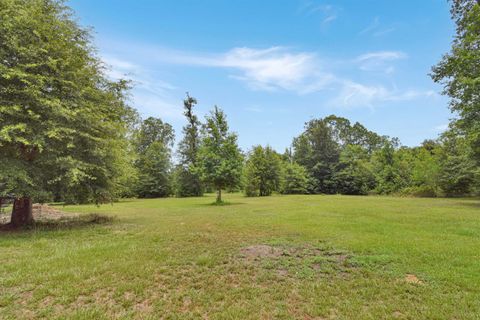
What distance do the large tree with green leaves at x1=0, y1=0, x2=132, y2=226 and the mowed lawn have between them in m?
2.06

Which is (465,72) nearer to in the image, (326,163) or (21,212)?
(21,212)

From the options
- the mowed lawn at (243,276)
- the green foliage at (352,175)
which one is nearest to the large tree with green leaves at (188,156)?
the green foliage at (352,175)

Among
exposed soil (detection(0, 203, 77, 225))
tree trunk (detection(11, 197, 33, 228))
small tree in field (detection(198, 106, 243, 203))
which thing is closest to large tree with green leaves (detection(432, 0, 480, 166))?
small tree in field (detection(198, 106, 243, 203))

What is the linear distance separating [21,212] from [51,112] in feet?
15.0

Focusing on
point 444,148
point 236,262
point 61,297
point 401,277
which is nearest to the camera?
point 61,297

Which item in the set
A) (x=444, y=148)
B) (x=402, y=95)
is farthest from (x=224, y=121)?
(x=444, y=148)

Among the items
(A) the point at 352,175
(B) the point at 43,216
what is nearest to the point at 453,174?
(A) the point at 352,175

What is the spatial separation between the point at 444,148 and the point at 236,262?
34.8 metres

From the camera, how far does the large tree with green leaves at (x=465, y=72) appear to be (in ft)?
46.4

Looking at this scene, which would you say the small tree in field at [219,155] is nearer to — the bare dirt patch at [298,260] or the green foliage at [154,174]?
the bare dirt patch at [298,260]

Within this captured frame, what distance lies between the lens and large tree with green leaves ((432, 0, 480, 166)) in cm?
1416

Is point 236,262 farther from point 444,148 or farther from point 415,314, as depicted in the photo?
point 444,148

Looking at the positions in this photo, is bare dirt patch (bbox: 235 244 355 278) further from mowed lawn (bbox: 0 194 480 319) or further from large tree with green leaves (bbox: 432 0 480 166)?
large tree with green leaves (bbox: 432 0 480 166)

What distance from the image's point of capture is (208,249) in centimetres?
635
